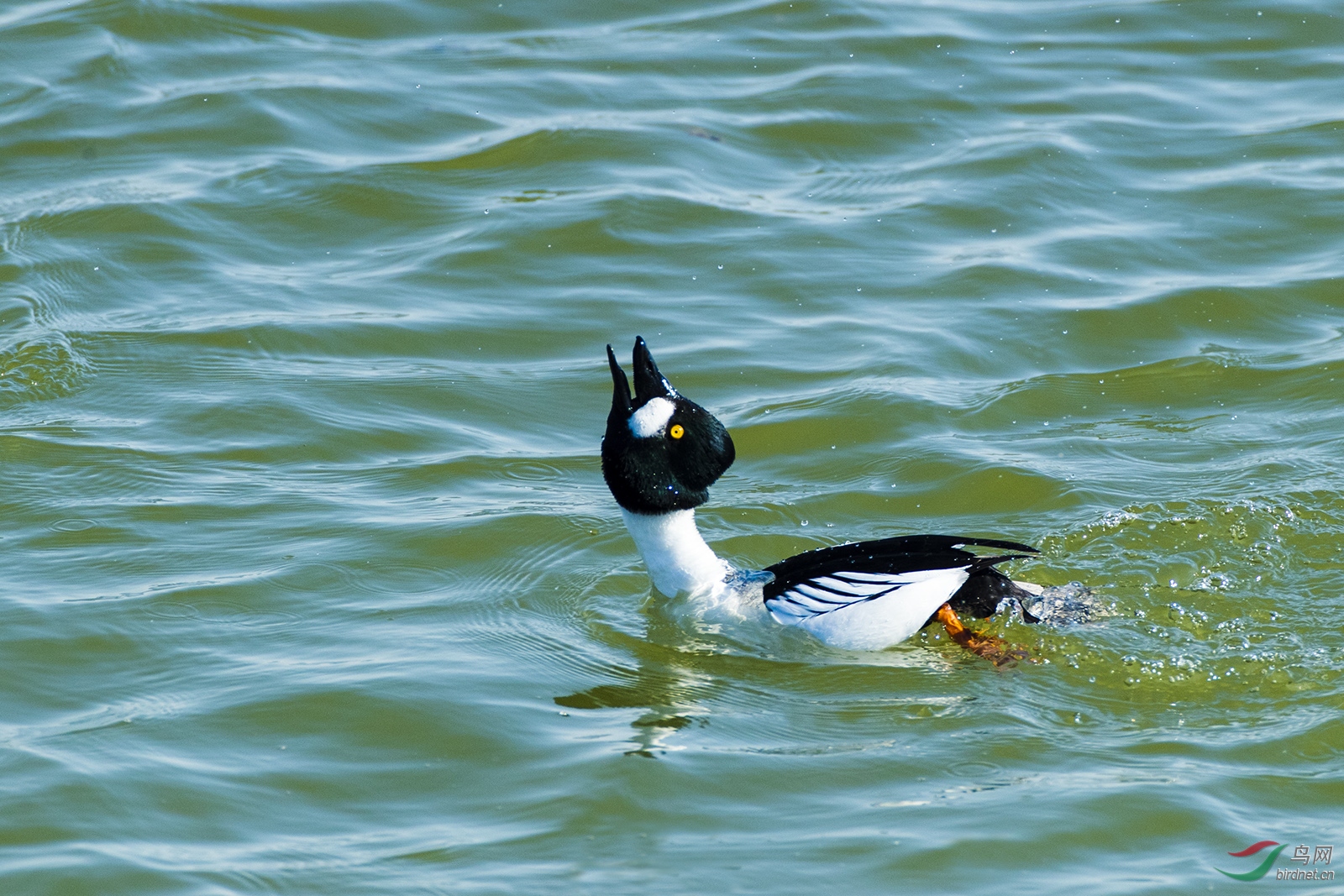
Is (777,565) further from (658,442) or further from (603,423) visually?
(603,423)

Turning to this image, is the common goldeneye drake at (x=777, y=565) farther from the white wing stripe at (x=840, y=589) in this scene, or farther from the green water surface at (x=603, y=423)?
the green water surface at (x=603, y=423)

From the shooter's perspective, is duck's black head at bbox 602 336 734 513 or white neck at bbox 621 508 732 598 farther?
white neck at bbox 621 508 732 598

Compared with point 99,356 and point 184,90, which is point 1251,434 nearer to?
point 99,356

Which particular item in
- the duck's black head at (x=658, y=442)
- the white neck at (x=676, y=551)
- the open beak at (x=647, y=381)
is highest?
the open beak at (x=647, y=381)

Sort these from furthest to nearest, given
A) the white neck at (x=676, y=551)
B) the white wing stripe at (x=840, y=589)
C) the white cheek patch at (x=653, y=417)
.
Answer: the white neck at (x=676, y=551), the white cheek patch at (x=653, y=417), the white wing stripe at (x=840, y=589)

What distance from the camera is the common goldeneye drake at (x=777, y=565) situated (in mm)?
5926

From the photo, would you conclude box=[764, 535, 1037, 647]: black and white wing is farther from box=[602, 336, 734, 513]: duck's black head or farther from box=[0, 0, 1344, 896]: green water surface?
box=[602, 336, 734, 513]: duck's black head

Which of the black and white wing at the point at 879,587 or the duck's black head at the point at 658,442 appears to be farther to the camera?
the duck's black head at the point at 658,442

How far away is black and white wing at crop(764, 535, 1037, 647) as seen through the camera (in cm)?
590

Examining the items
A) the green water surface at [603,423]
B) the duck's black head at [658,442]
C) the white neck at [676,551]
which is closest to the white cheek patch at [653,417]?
the duck's black head at [658,442]

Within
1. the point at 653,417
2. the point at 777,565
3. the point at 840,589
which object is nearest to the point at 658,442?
the point at 653,417

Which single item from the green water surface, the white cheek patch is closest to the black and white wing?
the green water surface

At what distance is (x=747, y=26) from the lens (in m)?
13.4

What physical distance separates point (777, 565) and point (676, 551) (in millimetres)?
391
